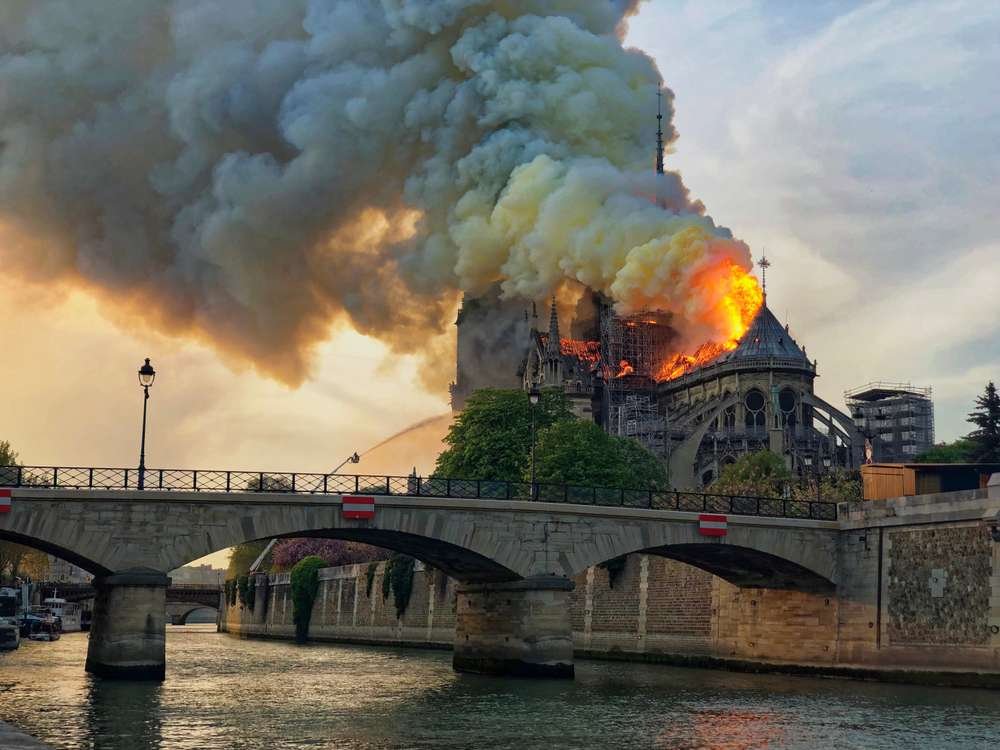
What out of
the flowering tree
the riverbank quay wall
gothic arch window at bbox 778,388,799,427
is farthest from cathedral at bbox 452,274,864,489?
the riverbank quay wall

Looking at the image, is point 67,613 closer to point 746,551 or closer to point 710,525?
point 746,551

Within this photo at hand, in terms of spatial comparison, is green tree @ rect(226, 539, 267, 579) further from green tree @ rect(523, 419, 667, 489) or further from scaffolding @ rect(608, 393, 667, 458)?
green tree @ rect(523, 419, 667, 489)

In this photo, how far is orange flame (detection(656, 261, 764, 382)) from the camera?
12125cm

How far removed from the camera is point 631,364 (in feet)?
452

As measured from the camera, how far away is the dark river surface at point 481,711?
30594mm

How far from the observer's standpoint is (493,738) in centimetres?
3081

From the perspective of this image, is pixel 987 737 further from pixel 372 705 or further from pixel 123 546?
pixel 123 546

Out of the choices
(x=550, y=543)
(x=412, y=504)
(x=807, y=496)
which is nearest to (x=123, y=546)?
(x=412, y=504)

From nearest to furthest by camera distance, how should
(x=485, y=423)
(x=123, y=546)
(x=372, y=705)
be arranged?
(x=372, y=705) → (x=123, y=546) → (x=485, y=423)

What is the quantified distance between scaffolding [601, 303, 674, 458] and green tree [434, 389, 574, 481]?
41005 millimetres

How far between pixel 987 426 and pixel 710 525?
4316cm

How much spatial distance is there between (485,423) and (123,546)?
133 ft

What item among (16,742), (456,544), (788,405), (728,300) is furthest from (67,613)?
(16,742)

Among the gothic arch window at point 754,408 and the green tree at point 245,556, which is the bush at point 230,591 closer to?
the green tree at point 245,556
